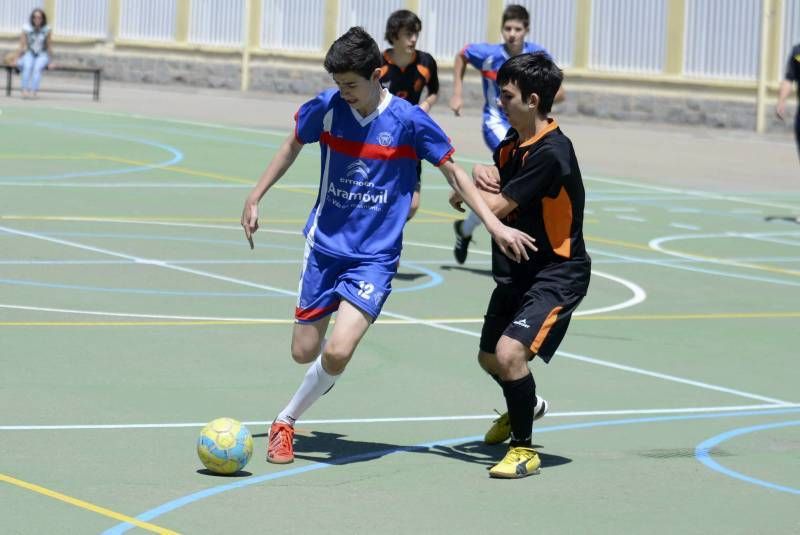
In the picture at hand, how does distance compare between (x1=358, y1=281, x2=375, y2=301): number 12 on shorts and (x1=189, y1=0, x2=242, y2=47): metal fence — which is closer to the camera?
(x1=358, y1=281, x2=375, y2=301): number 12 on shorts

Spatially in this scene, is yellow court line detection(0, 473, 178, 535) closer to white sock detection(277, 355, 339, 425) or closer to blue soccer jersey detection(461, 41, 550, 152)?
white sock detection(277, 355, 339, 425)

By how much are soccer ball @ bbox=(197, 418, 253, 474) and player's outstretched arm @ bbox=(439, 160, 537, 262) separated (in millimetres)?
1349

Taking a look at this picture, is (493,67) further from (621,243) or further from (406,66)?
(621,243)

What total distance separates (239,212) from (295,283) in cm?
471

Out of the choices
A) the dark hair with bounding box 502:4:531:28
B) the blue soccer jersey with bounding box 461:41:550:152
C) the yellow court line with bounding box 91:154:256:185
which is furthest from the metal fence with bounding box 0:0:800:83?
the dark hair with bounding box 502:4:531:28

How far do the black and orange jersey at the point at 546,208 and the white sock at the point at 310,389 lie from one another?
2.92 feet

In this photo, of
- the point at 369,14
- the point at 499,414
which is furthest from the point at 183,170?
the point at 369,14

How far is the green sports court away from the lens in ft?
23.7

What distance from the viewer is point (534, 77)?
7.97m

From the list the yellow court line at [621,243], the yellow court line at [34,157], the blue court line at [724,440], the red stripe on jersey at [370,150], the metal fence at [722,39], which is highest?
the metal fence at [722,39]

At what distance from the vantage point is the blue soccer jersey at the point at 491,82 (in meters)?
15.5

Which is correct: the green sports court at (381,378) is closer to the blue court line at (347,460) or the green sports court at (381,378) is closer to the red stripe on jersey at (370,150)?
the blue court line at (347,460)

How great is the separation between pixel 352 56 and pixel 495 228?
1.00 metres

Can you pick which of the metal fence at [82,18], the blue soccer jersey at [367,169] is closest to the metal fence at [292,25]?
the metal fence at [82,18]
